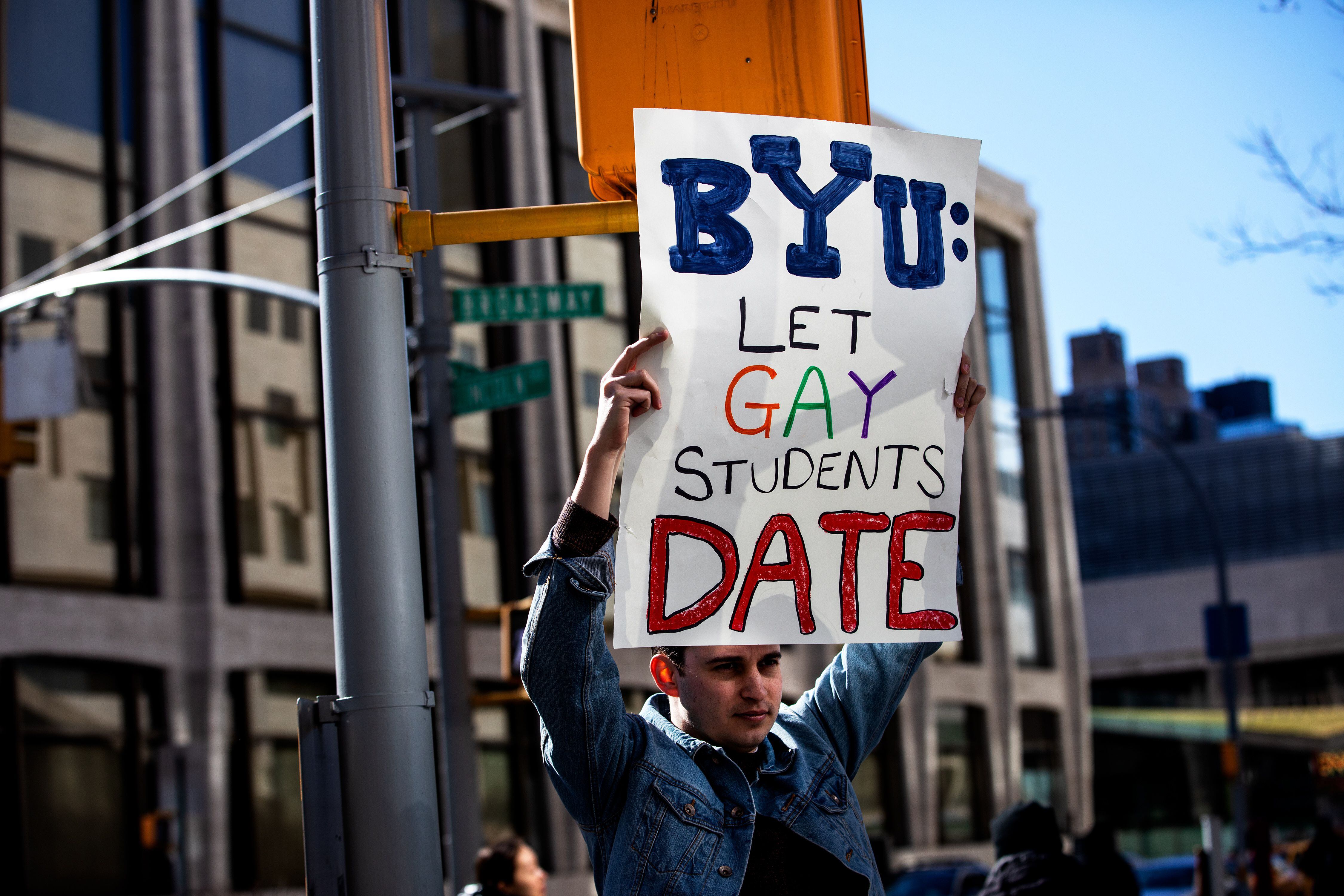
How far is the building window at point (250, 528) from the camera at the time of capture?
20.6 metres

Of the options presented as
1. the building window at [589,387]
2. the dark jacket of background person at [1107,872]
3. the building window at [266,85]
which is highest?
the building window at [266,85]

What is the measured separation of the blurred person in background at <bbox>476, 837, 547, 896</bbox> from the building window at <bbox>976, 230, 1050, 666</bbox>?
32.8 metres

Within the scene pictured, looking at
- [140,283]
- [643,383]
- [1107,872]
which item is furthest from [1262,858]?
[643,383]

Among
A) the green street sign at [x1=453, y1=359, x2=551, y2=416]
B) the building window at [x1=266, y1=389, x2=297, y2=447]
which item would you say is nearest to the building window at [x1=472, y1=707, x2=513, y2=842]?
the building window at [x1=266, y1=389, x2=297, y2=447]

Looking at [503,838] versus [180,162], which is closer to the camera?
[503,838]

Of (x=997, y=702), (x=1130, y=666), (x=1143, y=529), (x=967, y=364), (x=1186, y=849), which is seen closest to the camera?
(x=967, y=364)

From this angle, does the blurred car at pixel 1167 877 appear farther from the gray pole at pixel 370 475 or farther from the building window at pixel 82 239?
the gray pole at pixel 370 475

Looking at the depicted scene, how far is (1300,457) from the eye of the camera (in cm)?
11625

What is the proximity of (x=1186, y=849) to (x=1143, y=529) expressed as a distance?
235ft

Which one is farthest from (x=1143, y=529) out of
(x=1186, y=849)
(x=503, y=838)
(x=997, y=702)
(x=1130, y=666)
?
(x=503, y=838)

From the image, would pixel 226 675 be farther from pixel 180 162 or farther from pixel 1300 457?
pixel 1300 457

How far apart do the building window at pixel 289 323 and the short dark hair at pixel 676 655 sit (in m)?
19.1

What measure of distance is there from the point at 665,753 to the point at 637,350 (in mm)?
803

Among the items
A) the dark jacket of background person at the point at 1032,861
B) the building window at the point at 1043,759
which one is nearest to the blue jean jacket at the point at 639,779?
the dark jacket of background person at the point at 1032,861
